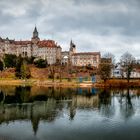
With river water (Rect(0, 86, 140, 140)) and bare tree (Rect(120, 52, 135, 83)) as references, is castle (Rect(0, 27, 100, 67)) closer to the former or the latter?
bare tree (Rect(120, 52, 135, 83))

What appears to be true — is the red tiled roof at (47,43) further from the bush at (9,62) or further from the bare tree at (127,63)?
the bare tree at (127,63)

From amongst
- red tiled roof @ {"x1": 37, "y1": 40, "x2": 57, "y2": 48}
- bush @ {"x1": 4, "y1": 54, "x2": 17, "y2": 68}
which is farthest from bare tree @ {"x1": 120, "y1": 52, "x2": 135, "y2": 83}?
red tiled roof @ {"x1": 37, "y1": 40, "x2": 57, "y2": 48}

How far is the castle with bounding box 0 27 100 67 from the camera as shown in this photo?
168625mm

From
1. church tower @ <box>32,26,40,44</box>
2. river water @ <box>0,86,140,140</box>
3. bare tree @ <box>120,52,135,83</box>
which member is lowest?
river water @ <box>0,86,140,140</box>

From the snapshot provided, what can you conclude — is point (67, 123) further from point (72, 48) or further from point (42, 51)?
point (72, 48)

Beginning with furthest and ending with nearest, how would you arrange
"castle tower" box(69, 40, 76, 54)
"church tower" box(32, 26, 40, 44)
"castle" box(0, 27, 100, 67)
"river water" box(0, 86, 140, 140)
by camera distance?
"castle tower" box(69, 40, 76, 54) → "church tower" box(32, 26, 40, 44) → "castle" box(0, 27, 100, 67) → "river water" box(0, 86, 140, 140)

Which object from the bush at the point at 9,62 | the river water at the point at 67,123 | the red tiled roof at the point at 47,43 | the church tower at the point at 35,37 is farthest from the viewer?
the church tower at the point at 35,37

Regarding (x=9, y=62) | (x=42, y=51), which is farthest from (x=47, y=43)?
(x=9, y=62)

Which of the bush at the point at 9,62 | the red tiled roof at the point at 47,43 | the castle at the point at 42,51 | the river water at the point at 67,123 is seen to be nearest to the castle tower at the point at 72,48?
the castle at the point at 42,51

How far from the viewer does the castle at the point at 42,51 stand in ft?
553

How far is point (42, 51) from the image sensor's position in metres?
170

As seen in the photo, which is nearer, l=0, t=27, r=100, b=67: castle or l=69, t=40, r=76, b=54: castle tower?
l=0, t=27, r=100, b=67: castle

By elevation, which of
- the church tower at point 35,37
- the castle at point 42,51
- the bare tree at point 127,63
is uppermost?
the church tower at point 35,37

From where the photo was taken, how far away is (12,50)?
556 ft
